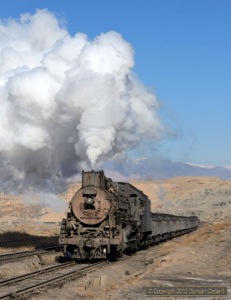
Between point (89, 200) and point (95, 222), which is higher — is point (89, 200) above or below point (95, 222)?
above

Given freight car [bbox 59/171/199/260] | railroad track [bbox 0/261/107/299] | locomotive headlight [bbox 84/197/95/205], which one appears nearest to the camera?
railroad track [bbox 0/261/107/299]

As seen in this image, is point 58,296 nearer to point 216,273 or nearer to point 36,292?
point 36,292

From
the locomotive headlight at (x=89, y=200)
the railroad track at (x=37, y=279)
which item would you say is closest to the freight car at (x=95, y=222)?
the locomotive headlight at (x=89, y=200)

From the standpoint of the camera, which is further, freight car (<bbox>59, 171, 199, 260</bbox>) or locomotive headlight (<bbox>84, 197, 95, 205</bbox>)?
locomotive headlight (<bbox>84, 197, 95, 205</bbox>)

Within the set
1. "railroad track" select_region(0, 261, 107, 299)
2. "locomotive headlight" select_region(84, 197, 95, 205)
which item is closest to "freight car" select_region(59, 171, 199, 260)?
"locomotive headlight" select_region(84, 197, 95, 205)

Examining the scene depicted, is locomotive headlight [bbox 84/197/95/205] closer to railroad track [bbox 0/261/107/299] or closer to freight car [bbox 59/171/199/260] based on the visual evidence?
freight car [bbox 59/171/199/260]

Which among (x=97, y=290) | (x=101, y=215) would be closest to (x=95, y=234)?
(x=101, y=215)

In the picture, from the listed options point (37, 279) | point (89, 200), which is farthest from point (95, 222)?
point (37, 279)

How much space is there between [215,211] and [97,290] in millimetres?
73610

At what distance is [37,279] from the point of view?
18.0 meters

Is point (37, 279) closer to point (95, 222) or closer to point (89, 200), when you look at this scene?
point (95, 222)

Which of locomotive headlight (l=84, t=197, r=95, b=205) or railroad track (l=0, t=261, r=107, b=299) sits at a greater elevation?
locomotive headlight (l=84, t=197, r=95, b=205)

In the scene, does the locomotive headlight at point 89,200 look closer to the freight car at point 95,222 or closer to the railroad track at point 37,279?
the freight car at point 95,222

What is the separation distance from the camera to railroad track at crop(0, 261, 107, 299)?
48.6 ft
